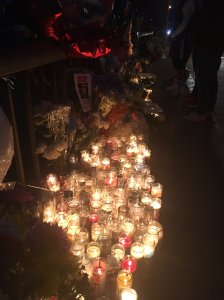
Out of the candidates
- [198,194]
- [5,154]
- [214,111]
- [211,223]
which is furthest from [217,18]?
[5,154]

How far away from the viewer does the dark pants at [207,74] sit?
6.68 metres

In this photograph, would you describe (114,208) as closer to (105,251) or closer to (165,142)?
(105,251)

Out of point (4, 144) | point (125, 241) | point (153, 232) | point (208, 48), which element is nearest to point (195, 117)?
point (208, 48)

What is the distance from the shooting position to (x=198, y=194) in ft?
14.6

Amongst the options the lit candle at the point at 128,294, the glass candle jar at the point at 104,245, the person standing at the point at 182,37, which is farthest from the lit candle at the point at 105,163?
the person standing at the point at 182,37

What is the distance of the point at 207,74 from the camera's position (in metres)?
6.78

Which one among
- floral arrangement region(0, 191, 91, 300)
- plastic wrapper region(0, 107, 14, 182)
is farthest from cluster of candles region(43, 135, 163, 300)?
plastic wrapper region(0, 107, 14, 182)

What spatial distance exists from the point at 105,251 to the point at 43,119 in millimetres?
1702

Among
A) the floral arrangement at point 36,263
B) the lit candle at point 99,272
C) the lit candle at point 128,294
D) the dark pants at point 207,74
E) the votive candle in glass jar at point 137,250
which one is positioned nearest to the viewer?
the floral arrangement at point 36,263

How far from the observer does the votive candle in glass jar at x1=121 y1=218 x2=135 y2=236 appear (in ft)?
10.9

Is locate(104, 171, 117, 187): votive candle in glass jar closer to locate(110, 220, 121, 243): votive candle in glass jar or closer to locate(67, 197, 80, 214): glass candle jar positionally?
locate(67, 197, 80, 214): glass candle jar

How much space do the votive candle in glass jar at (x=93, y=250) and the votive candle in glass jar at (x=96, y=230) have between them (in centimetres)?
22

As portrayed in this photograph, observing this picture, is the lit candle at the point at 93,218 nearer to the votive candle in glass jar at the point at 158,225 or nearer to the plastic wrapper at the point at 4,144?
the votive candle in glass jar at the point at 158,225

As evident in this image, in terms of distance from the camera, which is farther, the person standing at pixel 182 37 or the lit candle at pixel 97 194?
the person standing at pixel 182 37
